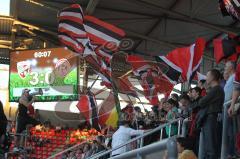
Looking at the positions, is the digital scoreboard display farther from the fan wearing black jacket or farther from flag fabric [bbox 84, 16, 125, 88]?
the fan wearing black jacket

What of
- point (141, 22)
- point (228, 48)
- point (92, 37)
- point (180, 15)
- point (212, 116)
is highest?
point (141, 22)

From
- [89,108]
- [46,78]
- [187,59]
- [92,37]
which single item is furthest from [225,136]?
[46,78]

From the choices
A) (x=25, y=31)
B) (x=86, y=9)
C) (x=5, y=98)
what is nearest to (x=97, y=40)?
(x=86, y=9)

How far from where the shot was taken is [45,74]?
62.6ft

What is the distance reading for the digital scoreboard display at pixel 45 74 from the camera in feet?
58.7

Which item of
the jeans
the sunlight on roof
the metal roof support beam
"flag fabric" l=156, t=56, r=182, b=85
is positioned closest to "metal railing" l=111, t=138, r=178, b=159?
the jeans

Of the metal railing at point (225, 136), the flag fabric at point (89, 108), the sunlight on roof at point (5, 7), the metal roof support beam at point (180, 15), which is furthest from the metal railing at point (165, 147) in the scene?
the sunlight on roof at point (5, 7)

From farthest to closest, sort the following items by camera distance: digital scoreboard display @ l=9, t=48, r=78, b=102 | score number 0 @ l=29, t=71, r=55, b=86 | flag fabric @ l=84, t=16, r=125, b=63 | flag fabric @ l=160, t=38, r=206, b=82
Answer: score number 0 @ l=29, t=71, r=55, b=86, digital scoreboard display @ l=9, t=48, r=78, b=102, flag fabric @ l=84, t=16, r=125, b=63, flag fabric @ l=160, t=38, r=206, b=82

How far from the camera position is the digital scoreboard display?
Answer: 17.9 m

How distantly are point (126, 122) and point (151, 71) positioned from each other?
5.44 ft

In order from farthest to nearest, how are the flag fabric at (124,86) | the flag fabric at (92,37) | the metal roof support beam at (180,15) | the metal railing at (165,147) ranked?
the metal roof support beam at (180,15) → the flag fabric at (92,37) → the flag fabric at (124,86) → the metal railing at (165,147)

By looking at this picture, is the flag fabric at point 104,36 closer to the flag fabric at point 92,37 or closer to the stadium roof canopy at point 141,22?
the flag fabric at point 92,37

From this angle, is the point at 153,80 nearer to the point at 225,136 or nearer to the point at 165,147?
the point at 225,136

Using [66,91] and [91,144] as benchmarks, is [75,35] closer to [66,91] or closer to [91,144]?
[91,144]
